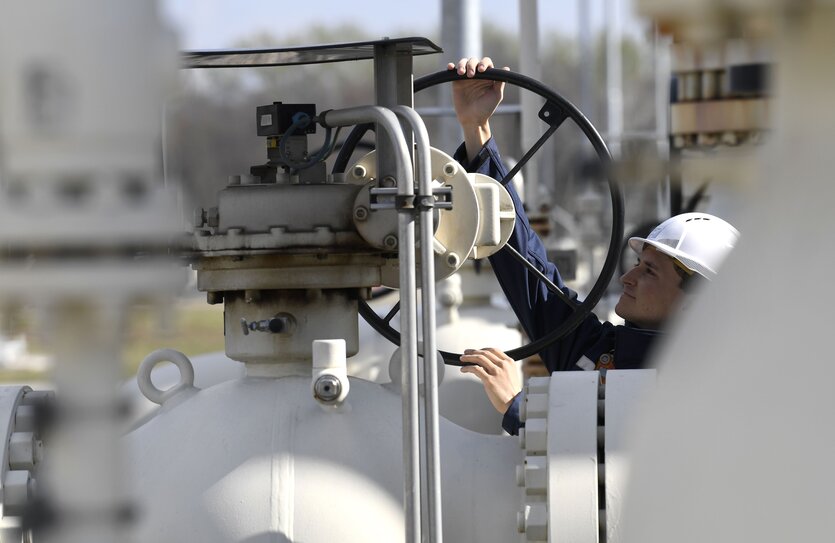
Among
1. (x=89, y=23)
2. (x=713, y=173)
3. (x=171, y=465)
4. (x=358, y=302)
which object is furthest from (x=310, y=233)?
(x=89, y=23)

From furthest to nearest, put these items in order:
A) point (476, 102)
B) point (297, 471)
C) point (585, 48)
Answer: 1. point (585, 48)
2. point (476, 102)
3. point (297, 471)

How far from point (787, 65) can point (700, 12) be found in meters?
0.10

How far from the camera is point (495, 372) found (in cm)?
307

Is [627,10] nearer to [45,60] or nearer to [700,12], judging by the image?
[700,12]

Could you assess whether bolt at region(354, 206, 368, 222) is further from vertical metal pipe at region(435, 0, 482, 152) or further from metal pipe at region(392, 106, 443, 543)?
vertical metal pipe at region(435, 0, 482, 152)

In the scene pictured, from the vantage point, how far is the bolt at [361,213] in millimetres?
2516

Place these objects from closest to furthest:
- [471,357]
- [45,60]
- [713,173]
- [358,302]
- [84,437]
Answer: [45,60] → [84,437] → [713,173] → [358,302] → [471,357]

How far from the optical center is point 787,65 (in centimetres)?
124

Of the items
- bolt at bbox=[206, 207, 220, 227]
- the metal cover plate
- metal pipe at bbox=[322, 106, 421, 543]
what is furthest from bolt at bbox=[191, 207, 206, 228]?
metal pipe at bbox=[322, 106, 421, 543]

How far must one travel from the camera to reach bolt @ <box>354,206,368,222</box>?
2.52 meters

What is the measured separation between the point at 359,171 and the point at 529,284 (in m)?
0.74

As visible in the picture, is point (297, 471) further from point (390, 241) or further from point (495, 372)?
point (495, 372)

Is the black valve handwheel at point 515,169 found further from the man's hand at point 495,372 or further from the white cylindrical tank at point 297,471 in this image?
the white cylindrical tank at point 297,471

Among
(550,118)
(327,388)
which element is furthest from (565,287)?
(327,388)
